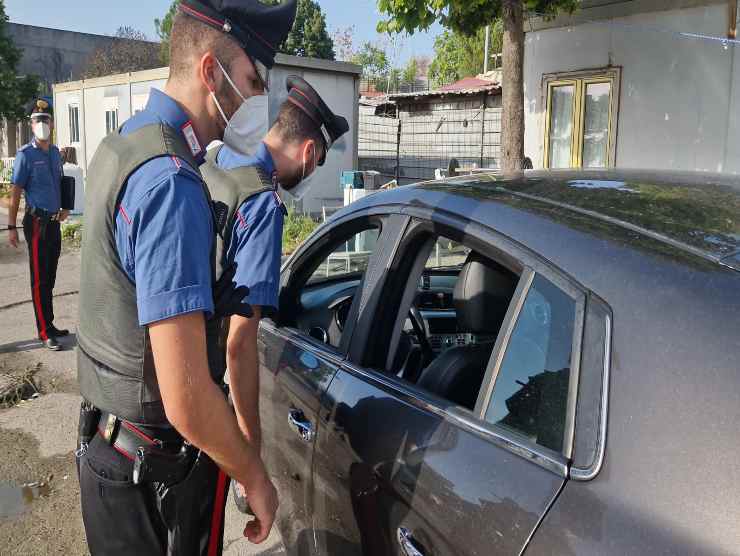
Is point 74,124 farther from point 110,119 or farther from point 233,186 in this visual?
point 233,186

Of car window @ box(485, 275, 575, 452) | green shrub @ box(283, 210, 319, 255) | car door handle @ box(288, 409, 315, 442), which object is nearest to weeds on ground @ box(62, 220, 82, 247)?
green shrub @ box(283, 210, 319, 255)

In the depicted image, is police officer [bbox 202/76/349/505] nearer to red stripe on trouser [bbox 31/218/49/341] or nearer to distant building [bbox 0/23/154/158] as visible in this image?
red stripe on trouser [bbox 31/218/49/341]

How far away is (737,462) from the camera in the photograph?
108 cm

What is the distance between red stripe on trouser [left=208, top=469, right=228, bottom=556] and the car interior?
1.85 ft

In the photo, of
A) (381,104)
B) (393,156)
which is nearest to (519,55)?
(393,156)

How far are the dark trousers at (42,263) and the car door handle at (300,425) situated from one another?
4354 millimetres

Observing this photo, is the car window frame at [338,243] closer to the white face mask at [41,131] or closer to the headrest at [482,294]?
the headrest at [482,294]

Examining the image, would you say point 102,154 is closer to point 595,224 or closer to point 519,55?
point 595,224

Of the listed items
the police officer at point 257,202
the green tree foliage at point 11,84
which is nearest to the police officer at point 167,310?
the police officer at point 257,202

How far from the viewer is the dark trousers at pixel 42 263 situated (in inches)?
232

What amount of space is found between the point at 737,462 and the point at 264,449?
6.36ft

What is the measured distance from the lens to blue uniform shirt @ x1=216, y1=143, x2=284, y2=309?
7.49ft

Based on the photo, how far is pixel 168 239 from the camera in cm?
143

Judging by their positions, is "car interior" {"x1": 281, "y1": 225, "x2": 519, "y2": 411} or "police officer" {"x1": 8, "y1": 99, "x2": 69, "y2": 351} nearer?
"car interior" {"x1": 281, "y1": 225, "x2": 519, "y2": 411}
